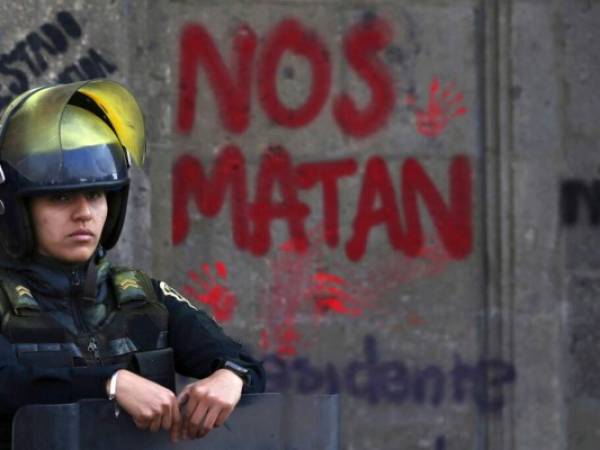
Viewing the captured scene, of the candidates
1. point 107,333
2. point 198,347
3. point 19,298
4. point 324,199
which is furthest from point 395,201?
point 19,298

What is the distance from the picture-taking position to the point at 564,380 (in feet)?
21.5

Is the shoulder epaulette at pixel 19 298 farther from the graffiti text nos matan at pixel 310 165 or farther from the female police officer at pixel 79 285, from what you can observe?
the graffiti text nos matan at pixel 310 165

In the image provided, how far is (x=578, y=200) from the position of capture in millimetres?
6559

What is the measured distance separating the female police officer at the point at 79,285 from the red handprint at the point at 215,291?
2.55 m

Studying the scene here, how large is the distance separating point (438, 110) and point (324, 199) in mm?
576

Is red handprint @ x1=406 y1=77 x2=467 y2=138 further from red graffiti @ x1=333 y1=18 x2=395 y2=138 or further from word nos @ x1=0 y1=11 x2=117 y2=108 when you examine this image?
word nos @ x1=0 y1=11 x2=117 y2=108

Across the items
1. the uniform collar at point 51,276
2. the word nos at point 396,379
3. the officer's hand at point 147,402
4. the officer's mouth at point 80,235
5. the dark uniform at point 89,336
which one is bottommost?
the word nos at point 396,379

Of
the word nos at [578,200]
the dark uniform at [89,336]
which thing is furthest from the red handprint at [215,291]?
the dark uniform at [89,336]

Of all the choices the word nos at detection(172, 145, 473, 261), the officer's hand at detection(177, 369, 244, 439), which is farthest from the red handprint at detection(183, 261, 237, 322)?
Result: the officer's hand at detection(177, 369, 244, 439)

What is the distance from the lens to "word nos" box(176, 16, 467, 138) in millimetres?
6168

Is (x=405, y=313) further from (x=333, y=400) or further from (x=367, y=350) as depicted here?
(x=333, y=400)

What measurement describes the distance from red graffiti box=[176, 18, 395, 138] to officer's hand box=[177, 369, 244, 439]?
299 cm

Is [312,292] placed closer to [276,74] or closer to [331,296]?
[331,296]

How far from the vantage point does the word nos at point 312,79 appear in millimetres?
6168
